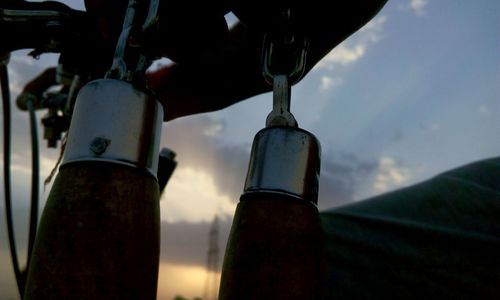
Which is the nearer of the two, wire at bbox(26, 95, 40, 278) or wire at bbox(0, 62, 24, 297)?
wire at bbox(26, 95, 40, 278)

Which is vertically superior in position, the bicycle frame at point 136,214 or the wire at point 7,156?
the wire at point 7,156

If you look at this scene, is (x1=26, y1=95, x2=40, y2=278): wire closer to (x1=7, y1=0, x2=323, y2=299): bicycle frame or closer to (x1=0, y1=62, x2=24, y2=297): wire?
(x1=0, y1=62, x2=24, y2=297): wire

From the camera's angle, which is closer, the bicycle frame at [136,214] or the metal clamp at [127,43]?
the bicycle frame at [136,214]

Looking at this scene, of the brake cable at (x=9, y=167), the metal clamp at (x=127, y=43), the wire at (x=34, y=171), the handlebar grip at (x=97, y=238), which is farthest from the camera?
the brake cable at (x=9, y=167)

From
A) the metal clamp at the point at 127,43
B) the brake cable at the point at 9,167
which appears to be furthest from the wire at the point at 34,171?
the metal clamp at the point at 127,43

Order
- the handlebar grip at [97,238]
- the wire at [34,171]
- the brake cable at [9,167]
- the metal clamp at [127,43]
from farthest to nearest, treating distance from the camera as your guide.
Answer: the brake cable at [9,167]
the wire at [34,171]
the metal clamp at [127,43]
the handlebar grip at [97,238]

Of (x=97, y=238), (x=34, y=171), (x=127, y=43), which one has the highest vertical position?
(x=34, y=171)

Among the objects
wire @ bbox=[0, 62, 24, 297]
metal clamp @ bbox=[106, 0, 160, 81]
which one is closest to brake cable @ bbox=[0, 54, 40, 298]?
wire @ bbox=[0, 62, 24, 297]

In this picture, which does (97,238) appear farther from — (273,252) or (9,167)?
(9,167)

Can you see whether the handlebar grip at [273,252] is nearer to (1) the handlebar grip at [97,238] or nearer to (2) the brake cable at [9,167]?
(1) the handlebar grip at [97,238]

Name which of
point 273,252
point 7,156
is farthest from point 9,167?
point 273,252

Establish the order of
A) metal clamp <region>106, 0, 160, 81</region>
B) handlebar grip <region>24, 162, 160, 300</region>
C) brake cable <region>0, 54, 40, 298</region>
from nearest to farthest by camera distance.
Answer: handlebar grip <region>24, 162, 160, 300</region>, metal clamp <region>106, 0, 160, 81</region>, brake cable <region>0, 54, 40, 298</region>

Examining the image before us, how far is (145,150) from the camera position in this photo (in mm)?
548

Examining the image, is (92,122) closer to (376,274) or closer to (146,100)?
(146,100)
